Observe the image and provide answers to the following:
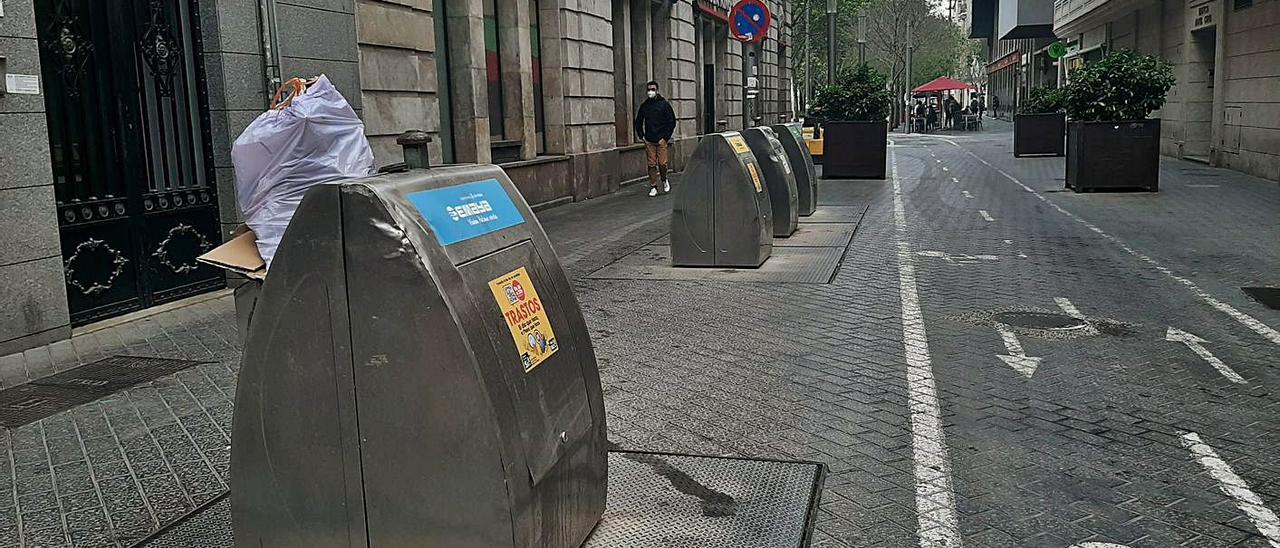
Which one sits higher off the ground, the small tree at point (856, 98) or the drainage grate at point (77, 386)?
the small tree at point (856, 98)

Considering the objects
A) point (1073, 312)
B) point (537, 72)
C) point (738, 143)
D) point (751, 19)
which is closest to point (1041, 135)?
point (751, 19)

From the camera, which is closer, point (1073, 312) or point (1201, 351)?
point (1201, 351)

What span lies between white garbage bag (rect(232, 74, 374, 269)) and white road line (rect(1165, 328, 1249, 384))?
16.4 feet

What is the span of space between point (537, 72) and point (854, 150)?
684cm

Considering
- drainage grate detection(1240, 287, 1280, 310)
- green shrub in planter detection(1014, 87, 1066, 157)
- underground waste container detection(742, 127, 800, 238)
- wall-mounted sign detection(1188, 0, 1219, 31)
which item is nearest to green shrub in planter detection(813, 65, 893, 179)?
wall-mounted sign detection(1188, 0, 1219, 31)

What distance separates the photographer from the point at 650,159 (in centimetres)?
1947

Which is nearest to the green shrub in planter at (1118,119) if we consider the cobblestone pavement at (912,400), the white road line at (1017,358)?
the cobblestone pavement at (912,400)

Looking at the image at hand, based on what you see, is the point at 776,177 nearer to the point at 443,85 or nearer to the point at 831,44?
the point at 443,85

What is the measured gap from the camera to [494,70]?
54.7 ft

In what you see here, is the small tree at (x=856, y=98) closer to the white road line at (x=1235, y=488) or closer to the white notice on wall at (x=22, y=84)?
the white notice on wall at (x=22, y=84)

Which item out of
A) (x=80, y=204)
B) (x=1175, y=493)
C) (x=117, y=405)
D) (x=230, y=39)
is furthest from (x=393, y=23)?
(x=1175, y=493)

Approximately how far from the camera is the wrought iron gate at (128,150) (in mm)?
8055

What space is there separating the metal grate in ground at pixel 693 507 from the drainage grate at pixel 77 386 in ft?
7.14

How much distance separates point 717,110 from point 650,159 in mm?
12523
